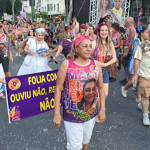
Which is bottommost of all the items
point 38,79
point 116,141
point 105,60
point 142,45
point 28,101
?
point 116,141

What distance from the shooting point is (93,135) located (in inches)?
125

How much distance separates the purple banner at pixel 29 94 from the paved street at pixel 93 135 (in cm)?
41

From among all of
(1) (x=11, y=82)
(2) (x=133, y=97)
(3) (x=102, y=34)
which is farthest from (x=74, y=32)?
(1) (x=11, y=82)

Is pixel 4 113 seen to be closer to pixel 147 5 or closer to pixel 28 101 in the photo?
pixel 28 101

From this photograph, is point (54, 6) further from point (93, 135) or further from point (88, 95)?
point (88, 95)

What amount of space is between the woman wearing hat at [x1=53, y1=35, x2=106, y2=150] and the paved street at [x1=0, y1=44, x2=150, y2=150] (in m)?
0.85

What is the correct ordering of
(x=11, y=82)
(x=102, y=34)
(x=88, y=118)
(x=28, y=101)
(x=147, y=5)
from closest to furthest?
1. (x=88, y=118)
2. (x=11, y=82)
3. (x=28, y=101)
4. (x=102, y=34)
5. (x=147, y=5)

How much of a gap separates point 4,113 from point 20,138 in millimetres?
1159

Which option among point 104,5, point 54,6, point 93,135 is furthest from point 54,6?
point 93,135

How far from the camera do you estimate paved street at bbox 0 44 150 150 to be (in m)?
2.89

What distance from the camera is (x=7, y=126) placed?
348 cm

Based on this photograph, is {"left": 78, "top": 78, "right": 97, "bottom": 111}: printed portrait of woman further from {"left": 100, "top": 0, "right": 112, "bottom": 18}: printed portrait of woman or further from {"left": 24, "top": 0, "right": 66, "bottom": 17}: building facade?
{"left": 24, "top": 0, "right": 66, "bottom": 17}: building facade

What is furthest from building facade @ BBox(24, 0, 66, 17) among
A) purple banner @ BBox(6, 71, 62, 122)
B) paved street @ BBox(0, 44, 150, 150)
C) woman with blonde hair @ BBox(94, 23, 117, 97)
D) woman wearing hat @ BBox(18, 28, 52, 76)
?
purple banner @ BBox(6, 71, 62, 122)

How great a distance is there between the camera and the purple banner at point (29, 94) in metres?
2.85
